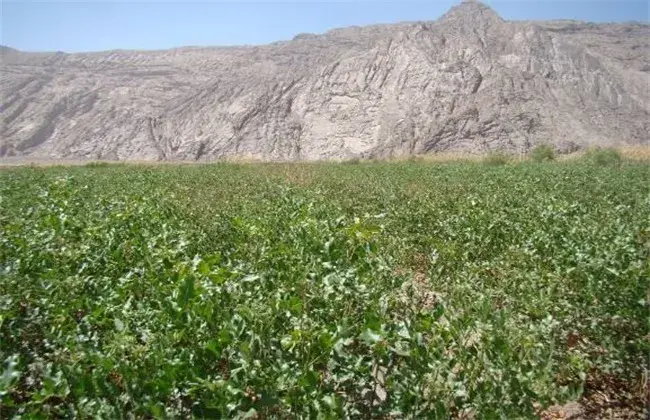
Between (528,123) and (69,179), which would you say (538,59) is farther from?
(69,179)

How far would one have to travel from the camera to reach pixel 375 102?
177 ft

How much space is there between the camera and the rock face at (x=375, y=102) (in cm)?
4947

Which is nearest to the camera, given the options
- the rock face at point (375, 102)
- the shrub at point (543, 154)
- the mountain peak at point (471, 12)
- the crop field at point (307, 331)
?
the crop field at point (307, 331)

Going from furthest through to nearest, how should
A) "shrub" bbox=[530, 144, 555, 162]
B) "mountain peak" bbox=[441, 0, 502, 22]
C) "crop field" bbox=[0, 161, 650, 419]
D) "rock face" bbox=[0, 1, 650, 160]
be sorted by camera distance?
1. "mountain peak" bbox=[441, 0, 502, 22]
2. "rock face" bbox=[0, 1, 650, 160]
3. "shrub" bbox=[530, 144, 555, 162]
4. "crop field" bbox=[0, 161, 650, 419]

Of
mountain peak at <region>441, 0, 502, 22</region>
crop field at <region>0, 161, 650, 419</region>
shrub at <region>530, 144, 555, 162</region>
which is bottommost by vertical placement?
shrub at <region>530, 144, 555, 162</region>

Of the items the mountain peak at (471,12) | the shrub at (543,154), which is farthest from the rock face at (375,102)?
the shrub at (543,154)

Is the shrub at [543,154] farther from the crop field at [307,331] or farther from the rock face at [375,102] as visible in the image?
the crop field at [307,331]

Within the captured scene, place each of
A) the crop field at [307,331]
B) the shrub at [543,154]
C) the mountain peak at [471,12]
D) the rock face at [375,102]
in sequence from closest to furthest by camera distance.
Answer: the crop field at [307,331] → the shrub at [543,154] → the rock face at [375,102] → the mountain peak at [471,12]

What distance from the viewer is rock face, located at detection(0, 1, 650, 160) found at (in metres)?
49.5

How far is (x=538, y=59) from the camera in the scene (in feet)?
179

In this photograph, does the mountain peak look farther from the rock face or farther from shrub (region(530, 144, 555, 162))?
shrub (region(530, 144, 555, 162))

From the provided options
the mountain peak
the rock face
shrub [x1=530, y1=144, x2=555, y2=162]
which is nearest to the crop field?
shrub [x1=530, y1=144, x2=555, y2=162]

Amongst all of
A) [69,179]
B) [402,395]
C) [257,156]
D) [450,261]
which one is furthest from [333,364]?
[257,156]

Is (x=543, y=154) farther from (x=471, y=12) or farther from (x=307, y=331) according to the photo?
(x=307, y=331)
